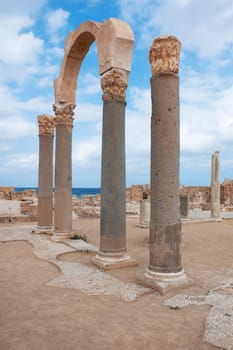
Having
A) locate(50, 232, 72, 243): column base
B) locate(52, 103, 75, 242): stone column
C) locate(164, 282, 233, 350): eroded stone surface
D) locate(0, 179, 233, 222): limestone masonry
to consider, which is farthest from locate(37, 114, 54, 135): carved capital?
locate(0, 179, 233, 222): limestone masonry

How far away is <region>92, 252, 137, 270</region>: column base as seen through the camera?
6863 mm

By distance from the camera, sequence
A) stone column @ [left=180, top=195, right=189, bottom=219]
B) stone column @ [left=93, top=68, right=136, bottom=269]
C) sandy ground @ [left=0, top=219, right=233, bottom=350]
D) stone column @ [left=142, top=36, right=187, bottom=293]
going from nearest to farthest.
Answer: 1. sandy ground @ [left=0, top=219, right=233, bottom=350]
2. stone column @ [left=142, top=36, right=187, bottom=293]
3. stone column @ [left=93, top=68, right=136, bottom=269]
4. stone column @ [left=180, top=195, right=189, bottom=219]

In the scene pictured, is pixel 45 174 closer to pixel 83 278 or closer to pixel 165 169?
pixel 83 278

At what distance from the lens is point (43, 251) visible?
8602mm

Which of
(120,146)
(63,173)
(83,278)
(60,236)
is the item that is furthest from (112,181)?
(60,236)

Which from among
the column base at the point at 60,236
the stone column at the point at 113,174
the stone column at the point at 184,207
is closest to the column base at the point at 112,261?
the stone column at the point at 113,174

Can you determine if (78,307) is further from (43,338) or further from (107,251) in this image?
(107,251)

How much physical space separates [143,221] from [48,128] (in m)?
6.54

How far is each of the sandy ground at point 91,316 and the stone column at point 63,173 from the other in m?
2.82

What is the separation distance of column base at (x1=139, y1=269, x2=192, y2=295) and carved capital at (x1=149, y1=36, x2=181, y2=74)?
3.62 m

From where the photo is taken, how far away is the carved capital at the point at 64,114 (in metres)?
10.3

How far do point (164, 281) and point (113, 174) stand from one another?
2.60 m

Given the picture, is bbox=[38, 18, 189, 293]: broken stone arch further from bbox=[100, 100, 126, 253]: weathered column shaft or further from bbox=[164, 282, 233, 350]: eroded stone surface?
Answer: bbox=[164, 282, 233, 350]: eroded stone surface

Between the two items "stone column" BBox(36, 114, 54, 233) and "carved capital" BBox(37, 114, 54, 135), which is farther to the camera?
"carved capital" BBox(37, 114, 54, 135)
